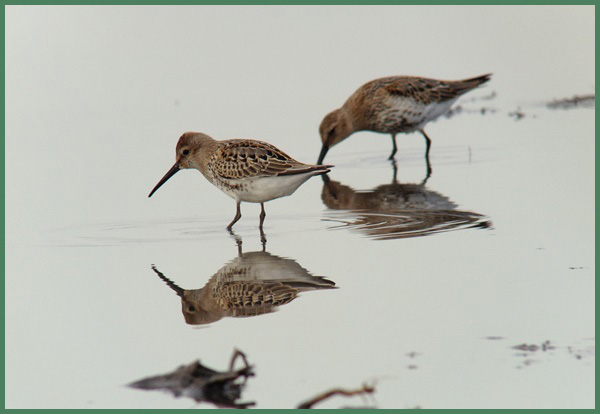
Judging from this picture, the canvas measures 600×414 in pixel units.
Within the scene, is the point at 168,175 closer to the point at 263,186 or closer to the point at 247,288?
the point at 263,186

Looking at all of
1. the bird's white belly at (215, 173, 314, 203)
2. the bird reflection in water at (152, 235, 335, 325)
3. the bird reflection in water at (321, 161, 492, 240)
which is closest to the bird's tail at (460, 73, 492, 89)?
the bird reflection in water at (321, 161, 492, 240)

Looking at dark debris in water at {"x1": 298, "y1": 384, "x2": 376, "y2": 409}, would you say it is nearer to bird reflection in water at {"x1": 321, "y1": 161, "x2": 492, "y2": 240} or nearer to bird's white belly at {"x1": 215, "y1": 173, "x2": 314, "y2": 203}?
bird reflection in water at {"x1": 321, "y1": 161, "x2": 492, "y2": 240}

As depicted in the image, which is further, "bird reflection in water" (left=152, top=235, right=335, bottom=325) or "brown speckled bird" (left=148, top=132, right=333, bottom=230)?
"brown speckled bird" (left=148, top=132, right=333, bottom=230)

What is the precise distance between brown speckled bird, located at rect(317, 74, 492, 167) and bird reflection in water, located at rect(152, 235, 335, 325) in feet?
21.4

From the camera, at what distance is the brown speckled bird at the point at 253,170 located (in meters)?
11.1

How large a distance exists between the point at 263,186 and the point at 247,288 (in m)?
2.74

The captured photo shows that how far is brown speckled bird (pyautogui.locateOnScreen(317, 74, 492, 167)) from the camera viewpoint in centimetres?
1608

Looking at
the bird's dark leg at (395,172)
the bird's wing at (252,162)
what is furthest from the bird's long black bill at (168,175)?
the bird's dark leg at (395,172)

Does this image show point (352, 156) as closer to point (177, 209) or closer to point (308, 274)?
point (177, 209)

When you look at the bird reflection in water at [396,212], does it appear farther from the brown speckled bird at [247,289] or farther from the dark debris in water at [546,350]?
the dark debris in water at [546,350]

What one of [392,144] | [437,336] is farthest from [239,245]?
[392,144]

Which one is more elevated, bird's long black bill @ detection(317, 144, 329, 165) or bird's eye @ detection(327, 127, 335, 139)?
bird's eye @ detection(327, 127, 335, 139)

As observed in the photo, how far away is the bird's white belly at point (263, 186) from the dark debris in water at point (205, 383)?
4650 millimetres

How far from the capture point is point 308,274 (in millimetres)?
9133
